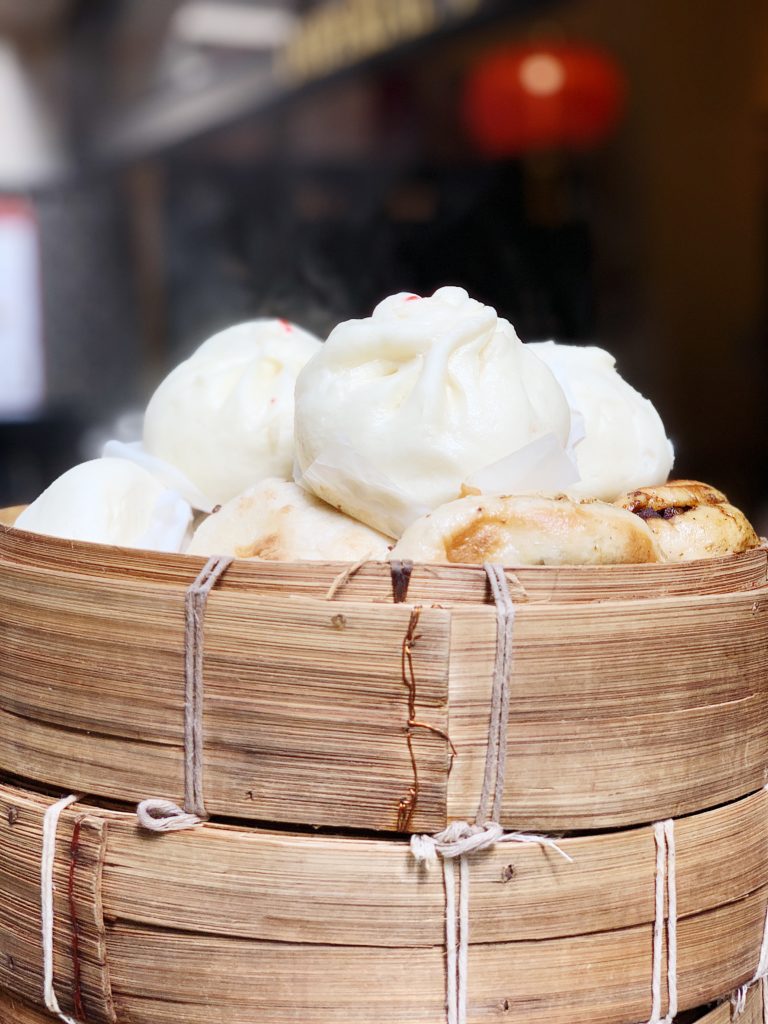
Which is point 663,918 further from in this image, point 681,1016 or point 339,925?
point 339,925

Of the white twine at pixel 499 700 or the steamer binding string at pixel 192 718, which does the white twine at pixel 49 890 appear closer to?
the steamer binding string at pixel 192 718

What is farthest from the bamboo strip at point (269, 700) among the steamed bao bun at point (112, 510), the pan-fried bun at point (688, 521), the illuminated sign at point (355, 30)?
the illuminated sign at point (355, 30)

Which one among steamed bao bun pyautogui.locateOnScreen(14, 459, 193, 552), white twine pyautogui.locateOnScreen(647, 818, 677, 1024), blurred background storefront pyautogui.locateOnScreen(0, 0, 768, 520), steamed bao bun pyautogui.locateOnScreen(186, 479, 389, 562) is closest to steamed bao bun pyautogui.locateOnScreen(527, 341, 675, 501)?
steamed bao bun pyautogui.locateOnScreen(186, 479, 389, 562)

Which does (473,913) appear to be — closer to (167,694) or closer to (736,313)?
(167,694)

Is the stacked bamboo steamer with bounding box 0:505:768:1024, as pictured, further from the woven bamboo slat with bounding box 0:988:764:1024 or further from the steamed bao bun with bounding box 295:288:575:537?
the steamed bao bun with bounding box 295:288:575:537

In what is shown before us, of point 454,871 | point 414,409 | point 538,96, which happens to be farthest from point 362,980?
point 538,96

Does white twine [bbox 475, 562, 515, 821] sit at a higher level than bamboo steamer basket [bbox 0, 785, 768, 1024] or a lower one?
higher
